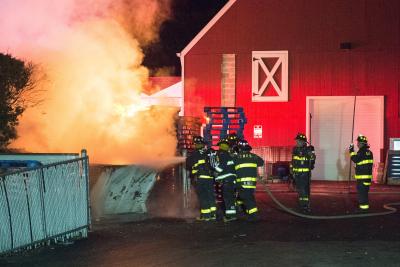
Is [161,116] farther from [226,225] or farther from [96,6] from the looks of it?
[226,225]

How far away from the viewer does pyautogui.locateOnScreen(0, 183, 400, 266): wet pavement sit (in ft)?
26.0

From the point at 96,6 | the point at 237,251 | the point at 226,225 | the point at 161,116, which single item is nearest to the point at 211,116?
the point at 161,116

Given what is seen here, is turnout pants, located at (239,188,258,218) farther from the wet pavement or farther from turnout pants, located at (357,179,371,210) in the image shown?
turnout pants, located at (357,179,371,210)

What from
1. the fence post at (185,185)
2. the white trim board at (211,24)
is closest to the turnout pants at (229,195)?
the fence post at (185,185)

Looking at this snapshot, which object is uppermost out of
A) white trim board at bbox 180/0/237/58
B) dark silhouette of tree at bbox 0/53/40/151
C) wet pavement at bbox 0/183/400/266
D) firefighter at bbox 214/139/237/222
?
white trim board at bbox 180/0/237/58

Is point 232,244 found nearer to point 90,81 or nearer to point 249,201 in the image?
point 249,201

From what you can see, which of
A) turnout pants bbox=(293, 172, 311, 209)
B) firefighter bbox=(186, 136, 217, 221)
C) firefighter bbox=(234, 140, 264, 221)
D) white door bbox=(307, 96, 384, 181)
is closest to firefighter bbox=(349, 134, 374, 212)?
turnout pants bbox=(293, 172, 311, 209)

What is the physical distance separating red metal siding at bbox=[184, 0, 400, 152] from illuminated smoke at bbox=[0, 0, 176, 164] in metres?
4.29

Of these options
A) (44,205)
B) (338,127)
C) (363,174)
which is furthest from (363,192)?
(338,127)

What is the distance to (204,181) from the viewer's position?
38.0 feet

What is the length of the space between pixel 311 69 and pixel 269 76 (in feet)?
4.96

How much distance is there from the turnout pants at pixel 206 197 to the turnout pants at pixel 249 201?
1.96 ft

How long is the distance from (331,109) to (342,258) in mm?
13425

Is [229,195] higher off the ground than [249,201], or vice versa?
[229,195]
